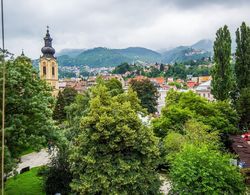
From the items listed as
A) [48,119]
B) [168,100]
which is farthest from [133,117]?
[168,100]

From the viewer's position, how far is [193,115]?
25.9 metres

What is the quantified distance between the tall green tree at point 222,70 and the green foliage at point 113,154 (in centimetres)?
1998

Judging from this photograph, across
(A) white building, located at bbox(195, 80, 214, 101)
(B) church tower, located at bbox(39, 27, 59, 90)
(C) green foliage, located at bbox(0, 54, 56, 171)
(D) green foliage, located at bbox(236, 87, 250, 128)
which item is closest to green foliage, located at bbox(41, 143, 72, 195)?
(C) green foliage, located at bbox(0, 54, 56, 171)

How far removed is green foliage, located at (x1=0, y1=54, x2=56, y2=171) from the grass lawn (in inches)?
213

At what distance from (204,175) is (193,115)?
11.9 meters

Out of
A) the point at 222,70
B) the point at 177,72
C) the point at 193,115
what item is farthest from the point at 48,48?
the point at 177,72

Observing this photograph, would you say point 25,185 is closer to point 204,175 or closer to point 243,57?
point 204,175

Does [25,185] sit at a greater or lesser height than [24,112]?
lesser

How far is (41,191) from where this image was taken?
20719mm

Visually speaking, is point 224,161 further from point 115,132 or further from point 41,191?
point 41,191

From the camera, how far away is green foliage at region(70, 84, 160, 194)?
14.3 meters

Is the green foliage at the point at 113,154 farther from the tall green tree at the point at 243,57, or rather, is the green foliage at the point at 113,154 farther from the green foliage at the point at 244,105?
the tall green tree at the point at 243,57

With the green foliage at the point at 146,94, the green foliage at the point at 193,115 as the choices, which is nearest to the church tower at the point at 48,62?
the green foliage at the point at 146,94

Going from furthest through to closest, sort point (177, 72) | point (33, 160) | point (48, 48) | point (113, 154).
Answer: point (177, 72) < point (48, 48) < point (33, 160) < point (113, 154)
